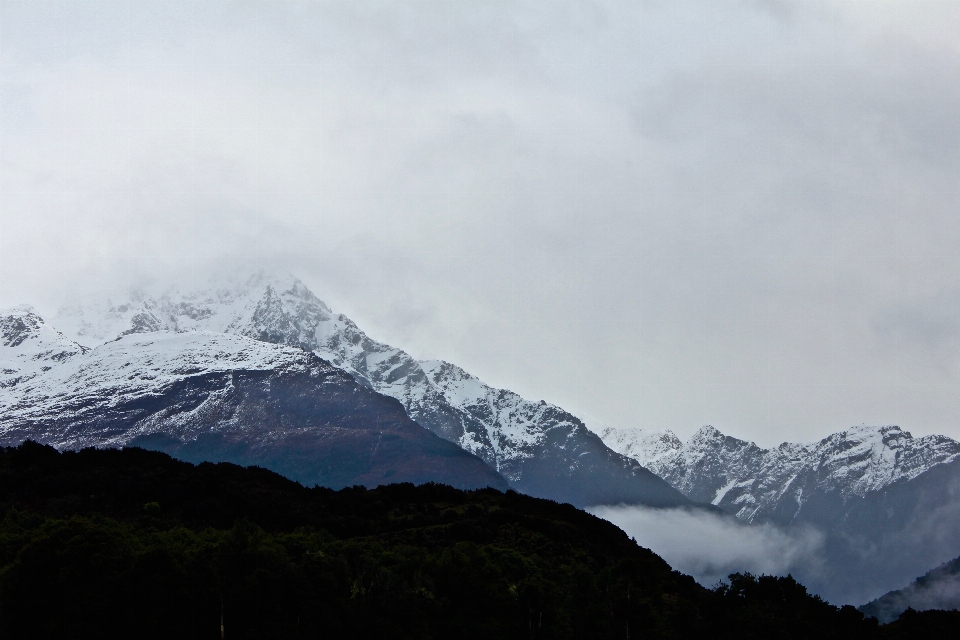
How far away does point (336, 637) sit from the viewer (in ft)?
336

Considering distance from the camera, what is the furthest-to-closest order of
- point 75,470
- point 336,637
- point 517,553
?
point 75,470 < point 517,553 < point 336,637

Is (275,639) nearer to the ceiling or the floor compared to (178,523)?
nearer to the floor

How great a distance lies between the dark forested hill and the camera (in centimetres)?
9600

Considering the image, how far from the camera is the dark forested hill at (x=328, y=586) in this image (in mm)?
96000

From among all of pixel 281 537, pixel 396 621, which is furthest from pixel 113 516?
pixel 396 621

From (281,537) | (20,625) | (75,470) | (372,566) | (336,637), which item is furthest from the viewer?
(75,470)

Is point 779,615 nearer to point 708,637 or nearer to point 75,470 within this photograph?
point 708,637

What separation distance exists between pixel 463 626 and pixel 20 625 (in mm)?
41722

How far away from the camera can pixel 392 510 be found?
600 feet

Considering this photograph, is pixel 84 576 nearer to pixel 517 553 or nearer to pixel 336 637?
pixel 336 637

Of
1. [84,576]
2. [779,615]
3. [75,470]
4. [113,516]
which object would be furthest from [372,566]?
[75,470]

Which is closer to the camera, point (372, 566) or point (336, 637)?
point (336, 637)

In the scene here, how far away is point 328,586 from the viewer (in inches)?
4112

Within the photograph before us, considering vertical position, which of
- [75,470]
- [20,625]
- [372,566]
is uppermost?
[75,470]
